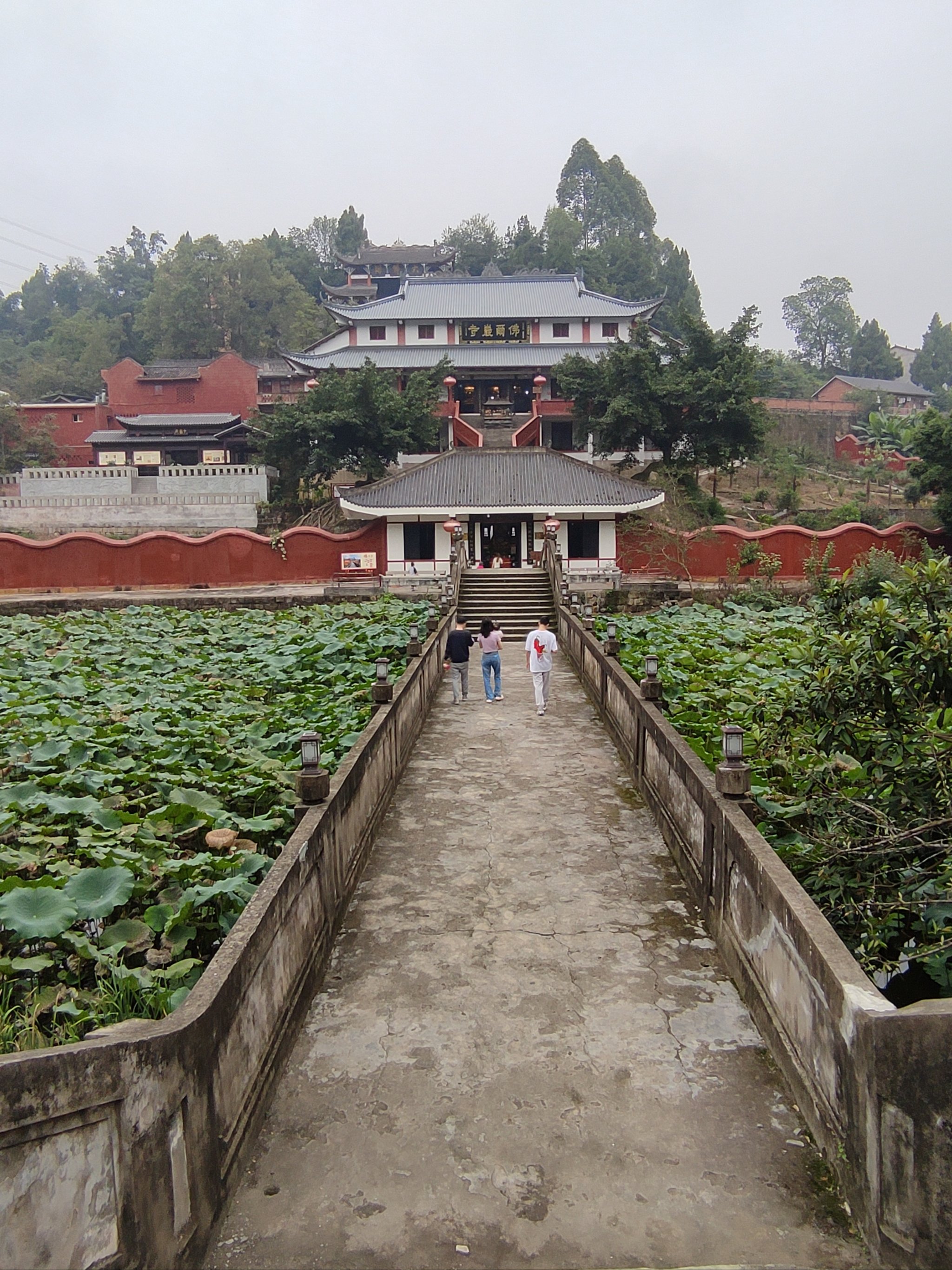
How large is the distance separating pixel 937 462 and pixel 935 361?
61519 mm

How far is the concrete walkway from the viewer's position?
10.4ft

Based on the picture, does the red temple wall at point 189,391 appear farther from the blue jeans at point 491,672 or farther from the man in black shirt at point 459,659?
the blue jeans at point 491,672

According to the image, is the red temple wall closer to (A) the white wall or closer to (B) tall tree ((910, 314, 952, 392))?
(A) the white wall

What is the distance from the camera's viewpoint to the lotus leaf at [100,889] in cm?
454

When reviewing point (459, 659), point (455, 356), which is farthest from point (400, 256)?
point (459, 659)

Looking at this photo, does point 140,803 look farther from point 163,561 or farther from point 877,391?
point 877,391

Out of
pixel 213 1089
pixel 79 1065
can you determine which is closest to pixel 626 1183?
pixel 213 1089

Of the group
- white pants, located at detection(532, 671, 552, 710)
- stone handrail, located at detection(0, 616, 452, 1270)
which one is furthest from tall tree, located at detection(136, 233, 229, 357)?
stone handrail, located at detection(0, 616, 452, 1270)

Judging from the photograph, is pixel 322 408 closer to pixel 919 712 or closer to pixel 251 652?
pixel 251 652

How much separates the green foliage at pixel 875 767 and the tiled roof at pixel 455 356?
36.3 meters

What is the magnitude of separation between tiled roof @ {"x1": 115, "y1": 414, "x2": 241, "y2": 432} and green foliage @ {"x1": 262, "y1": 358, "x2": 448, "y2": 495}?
458 inches

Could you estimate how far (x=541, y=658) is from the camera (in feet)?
37.7

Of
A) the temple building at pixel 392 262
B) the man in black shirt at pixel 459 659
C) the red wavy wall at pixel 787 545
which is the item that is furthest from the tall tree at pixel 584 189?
the man in black shirt at pixel 459 659

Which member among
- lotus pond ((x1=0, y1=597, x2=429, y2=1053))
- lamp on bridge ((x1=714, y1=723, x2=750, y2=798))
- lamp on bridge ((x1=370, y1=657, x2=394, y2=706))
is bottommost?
lotus pond ((x1=0, y1=597, x2=429, y2=1053))
